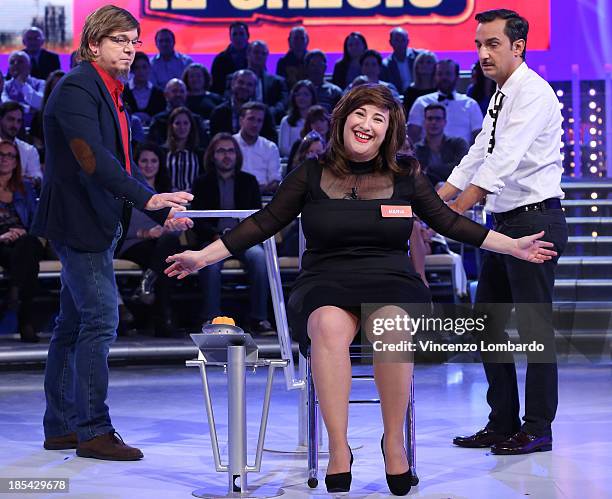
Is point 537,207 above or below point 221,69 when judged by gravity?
below

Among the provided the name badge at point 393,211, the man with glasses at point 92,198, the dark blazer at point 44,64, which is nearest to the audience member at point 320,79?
the dark blazer at point 44,64

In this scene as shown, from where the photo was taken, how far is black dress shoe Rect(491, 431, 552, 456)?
12.9 feet

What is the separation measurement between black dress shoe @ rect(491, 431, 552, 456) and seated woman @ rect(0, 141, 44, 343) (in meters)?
3.59

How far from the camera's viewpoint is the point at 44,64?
32.8 ft

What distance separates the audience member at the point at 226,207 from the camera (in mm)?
6977

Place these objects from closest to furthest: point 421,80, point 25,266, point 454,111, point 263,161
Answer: point 25,266, point 263,161, point 454,111, point 421,80

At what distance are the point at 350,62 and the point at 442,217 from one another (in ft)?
21.6

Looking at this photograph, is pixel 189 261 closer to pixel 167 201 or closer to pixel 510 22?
pixel 167 201

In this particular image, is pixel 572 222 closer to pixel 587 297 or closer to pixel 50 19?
pixel 587 297

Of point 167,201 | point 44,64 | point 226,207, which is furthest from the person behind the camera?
point 44,64

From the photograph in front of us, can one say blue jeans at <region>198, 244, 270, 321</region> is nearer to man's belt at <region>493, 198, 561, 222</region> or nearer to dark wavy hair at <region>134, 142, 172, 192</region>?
dark wavy hair at <region>134, 142, 172, 192</region>

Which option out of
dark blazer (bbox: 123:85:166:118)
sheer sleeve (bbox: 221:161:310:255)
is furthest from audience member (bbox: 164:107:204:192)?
sheer sleeve (bbox: 221:161:310:255)

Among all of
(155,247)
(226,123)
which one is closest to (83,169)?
(155,247)

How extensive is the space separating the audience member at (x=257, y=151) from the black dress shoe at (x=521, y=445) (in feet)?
13.9
